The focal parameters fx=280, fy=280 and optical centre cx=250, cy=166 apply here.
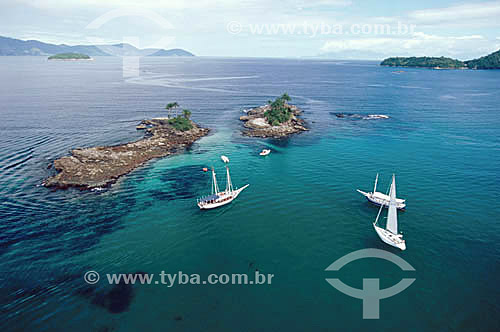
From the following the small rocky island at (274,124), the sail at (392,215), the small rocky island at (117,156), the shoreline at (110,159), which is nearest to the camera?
the sail at (392,215)

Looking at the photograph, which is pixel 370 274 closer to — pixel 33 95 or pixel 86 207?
pixel 86 207

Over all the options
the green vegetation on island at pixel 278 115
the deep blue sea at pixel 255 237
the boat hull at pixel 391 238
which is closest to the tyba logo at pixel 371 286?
the deep blue sea at pixel 255 237

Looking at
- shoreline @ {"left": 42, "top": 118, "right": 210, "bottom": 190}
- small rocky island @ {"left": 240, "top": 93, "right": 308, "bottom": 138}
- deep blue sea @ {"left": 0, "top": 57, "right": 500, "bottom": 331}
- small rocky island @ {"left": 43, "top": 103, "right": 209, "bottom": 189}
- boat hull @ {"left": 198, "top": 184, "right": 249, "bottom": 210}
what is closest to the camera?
deep blue sea @ {"left": 0, "top": 57, "right": 500, "bottom": 331}

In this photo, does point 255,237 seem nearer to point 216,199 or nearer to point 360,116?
point 216,199

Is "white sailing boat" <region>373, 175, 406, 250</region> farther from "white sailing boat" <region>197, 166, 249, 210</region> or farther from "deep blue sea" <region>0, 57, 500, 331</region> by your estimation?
"white sailing boat" <region>197, 166, 249, 210</region>

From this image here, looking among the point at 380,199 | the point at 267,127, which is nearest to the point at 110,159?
the point at 267,127

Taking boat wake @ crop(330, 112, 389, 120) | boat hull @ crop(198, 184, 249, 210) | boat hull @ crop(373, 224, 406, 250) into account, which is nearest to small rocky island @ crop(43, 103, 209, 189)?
boat hull @ crop(198, 184, 249, 210)

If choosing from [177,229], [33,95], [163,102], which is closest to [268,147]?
[177,229]

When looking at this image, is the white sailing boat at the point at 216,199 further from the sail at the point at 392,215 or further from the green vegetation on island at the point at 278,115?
the green vegetation on island at the point at 278,115
